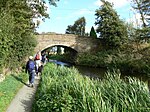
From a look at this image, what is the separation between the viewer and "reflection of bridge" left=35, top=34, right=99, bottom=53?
40.7 meters

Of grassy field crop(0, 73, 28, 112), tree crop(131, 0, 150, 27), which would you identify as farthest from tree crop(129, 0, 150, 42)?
grassy field crop(0, 73, 28, 112)

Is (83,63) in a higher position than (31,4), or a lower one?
lower

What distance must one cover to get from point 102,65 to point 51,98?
97.2 feet

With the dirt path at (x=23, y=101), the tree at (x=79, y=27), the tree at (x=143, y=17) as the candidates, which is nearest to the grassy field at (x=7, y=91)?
the dirt path at (x=23, y=101)

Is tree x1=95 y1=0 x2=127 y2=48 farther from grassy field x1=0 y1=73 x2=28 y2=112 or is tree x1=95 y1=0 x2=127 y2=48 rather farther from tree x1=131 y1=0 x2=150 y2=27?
grassy field x1=0 y1=73 x2=28 y2=112

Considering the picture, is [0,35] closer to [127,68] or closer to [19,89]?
[19,89]

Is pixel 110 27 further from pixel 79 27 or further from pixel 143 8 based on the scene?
pixel 79 27

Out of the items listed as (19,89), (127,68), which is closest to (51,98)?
(19,89)

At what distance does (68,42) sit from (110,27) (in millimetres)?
6513

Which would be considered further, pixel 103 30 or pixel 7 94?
pixel 103 30

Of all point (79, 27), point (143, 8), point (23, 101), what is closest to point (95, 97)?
point (23, 101)

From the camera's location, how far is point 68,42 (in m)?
41.8

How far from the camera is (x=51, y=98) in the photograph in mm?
8727

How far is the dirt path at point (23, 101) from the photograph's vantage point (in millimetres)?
9555
